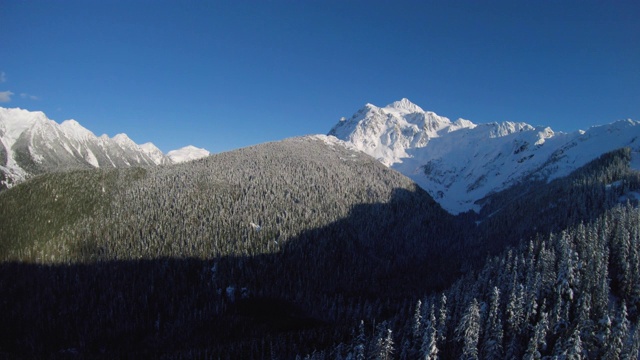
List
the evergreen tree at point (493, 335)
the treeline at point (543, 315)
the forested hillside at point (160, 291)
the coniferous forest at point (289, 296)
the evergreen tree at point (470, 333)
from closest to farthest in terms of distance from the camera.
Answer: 1. the treeline at point (543, 315)
2. the evergreen tree at point (470, 333)
3. the evergreen tree at point (493, 335)
4. the coniferous forest at point (289, 296)
5. the forested hillside at point (160, 291)

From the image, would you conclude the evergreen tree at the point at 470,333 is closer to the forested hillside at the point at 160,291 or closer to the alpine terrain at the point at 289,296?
the alpine terrain at the point at 289,296

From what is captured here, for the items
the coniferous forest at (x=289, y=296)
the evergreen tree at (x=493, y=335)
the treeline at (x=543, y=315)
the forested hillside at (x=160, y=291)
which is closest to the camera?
the treeline at (x=543, y=315)

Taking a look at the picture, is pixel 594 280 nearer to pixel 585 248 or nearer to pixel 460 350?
pixel 585 248

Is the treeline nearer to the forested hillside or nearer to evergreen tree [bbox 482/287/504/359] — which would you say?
evergreen tree [bbox 482/287/504/359]

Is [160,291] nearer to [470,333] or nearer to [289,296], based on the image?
[289,296]

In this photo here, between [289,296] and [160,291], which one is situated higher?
[160,291]

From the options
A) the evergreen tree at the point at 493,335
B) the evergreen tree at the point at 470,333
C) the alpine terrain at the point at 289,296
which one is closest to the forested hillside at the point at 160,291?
the alpine terrain at the point at 289,296

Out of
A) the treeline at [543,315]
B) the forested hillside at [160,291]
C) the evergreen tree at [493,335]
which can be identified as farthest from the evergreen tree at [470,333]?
the forested hillside at [160,291]

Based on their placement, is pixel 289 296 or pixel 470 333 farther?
pixel 289 296

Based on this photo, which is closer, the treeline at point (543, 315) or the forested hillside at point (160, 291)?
the treeline at point (543, 315)

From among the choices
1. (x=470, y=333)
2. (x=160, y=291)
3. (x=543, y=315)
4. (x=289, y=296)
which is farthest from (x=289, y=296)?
(x=543, y=315)

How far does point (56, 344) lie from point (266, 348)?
91.5 meters

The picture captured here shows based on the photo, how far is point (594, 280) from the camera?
94000 mm

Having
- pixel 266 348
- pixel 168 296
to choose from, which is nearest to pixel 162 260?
pixel 168 296
